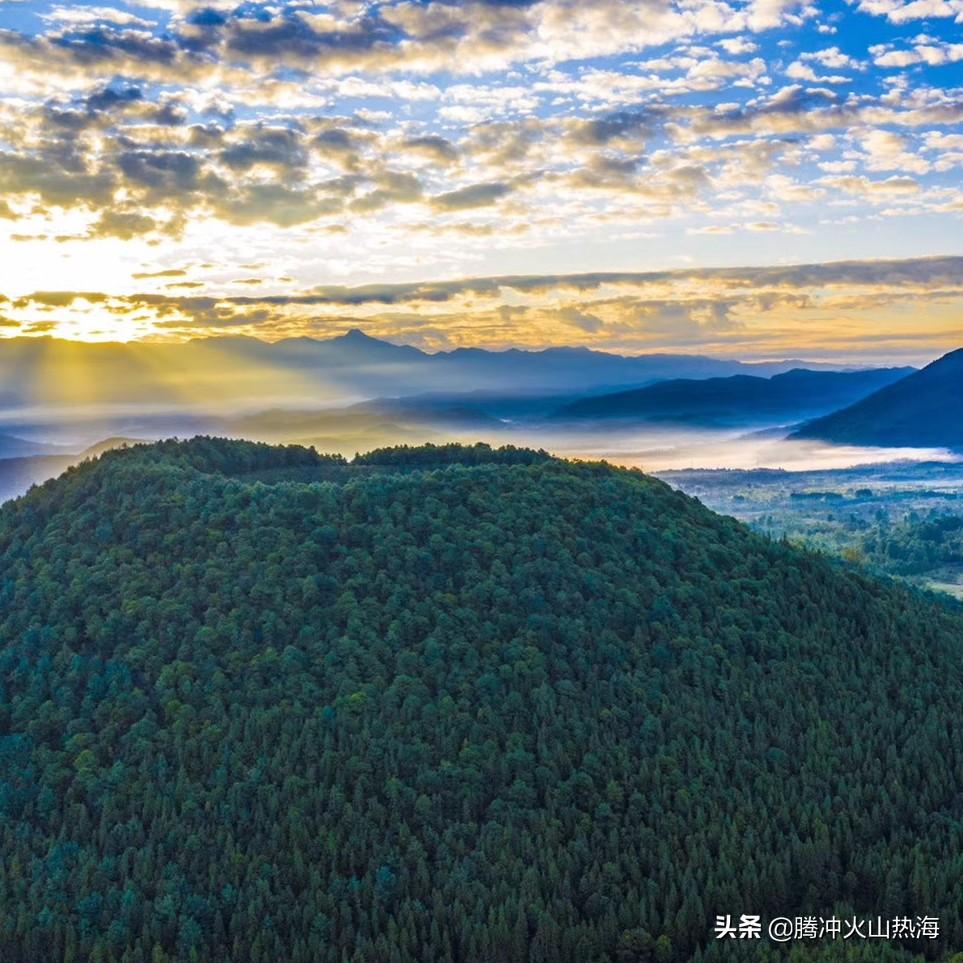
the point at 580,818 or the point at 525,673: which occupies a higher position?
the point at 525,673

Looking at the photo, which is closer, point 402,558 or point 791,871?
point 791,871

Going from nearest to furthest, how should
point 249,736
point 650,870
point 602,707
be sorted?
point 650,870 < point 249,736 < point 602,707

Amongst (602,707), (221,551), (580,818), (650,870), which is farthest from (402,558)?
(650,870)

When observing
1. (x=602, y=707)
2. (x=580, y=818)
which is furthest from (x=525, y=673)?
(x=580, y=818)

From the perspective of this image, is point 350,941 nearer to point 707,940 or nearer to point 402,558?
point 707,940

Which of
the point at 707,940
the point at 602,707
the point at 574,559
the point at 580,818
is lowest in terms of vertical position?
the point at 707,940

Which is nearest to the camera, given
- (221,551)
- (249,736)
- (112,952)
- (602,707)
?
(112,952)

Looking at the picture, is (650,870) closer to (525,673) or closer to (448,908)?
(448,908)
